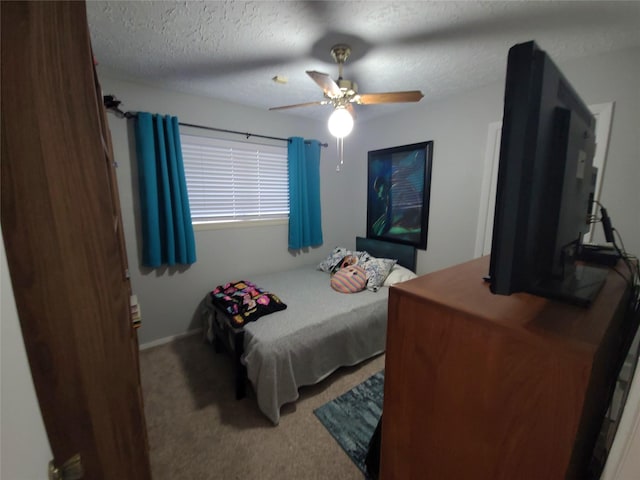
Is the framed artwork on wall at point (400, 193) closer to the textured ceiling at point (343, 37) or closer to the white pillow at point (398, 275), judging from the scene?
the white pillow at point (398, 275)

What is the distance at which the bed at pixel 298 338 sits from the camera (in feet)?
5.49

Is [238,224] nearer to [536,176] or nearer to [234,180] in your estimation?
[234,180]

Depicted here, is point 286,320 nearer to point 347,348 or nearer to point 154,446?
point 347,348

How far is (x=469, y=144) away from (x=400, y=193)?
2.86ft

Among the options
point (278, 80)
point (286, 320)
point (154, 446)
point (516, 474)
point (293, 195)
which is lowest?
point (154, 446)

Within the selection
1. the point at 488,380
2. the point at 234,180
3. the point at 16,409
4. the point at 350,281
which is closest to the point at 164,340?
the point at 234,180

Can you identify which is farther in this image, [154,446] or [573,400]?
[154,446]

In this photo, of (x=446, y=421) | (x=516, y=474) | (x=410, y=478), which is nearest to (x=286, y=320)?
(x=410, y=478)

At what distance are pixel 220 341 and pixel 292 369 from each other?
40.5 inches

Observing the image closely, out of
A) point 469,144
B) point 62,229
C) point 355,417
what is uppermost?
point 469,144

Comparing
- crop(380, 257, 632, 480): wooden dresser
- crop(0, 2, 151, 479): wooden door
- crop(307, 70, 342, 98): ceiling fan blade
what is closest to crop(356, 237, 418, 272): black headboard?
crop(307, 70, 342, 98): ceiling fan blade

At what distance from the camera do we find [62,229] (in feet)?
2.16

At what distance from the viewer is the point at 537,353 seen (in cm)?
50

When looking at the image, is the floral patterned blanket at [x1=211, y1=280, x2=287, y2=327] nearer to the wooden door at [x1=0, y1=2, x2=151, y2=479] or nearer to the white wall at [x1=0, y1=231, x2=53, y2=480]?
the wooden door at [x1=0, y1=2, x2=151, y2=479]
